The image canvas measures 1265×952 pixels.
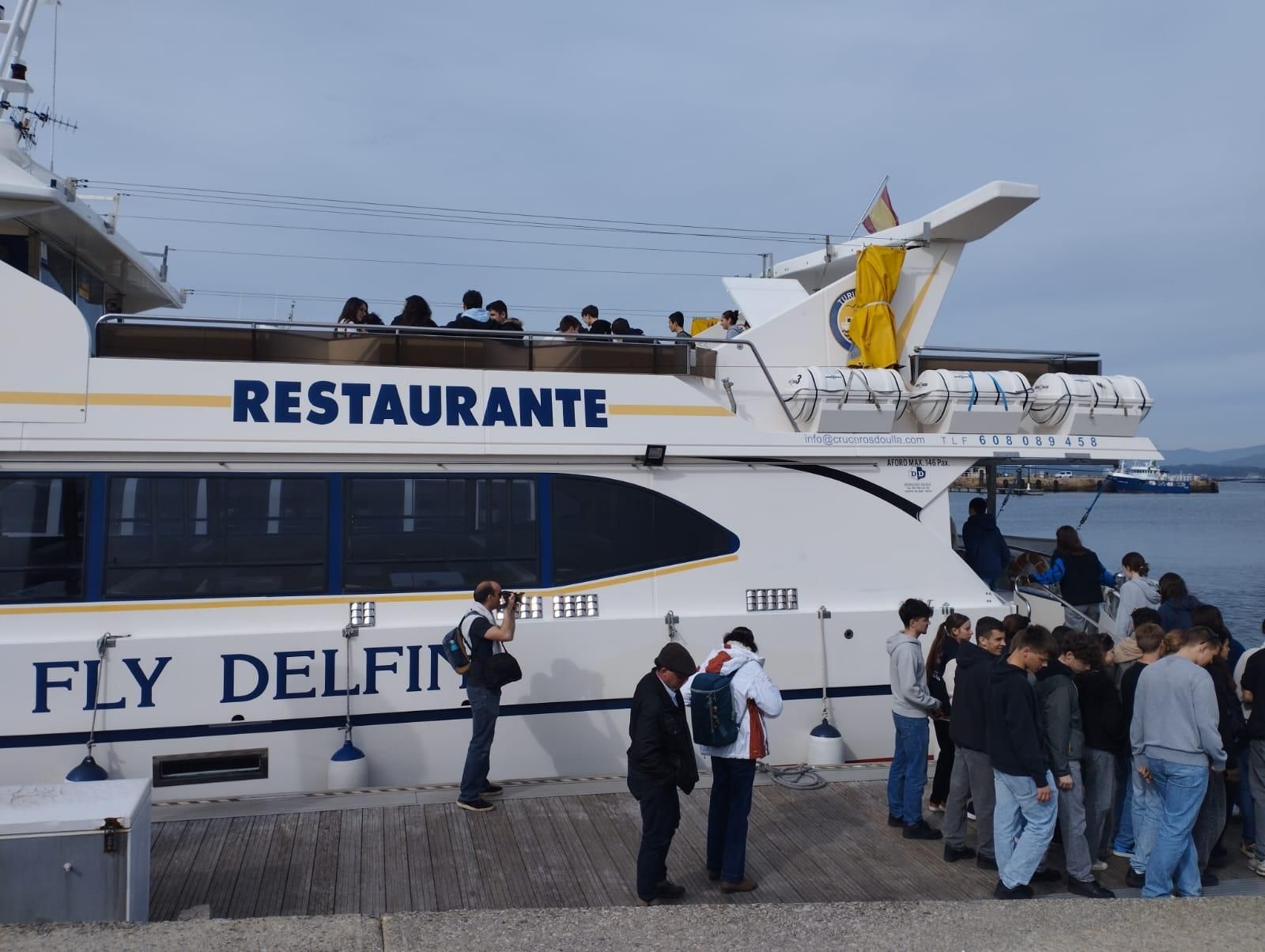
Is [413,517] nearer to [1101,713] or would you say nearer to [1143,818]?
[1101,713]

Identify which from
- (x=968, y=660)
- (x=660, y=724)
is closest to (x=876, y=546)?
(x=968, y=660)

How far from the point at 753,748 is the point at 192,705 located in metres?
3.51

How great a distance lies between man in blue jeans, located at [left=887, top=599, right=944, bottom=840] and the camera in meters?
5.66

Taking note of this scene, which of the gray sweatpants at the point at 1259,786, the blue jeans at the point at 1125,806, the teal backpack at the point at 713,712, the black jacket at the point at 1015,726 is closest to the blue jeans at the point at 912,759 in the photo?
the black jacket at the point at 1015,726

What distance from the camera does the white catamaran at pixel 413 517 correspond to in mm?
6082

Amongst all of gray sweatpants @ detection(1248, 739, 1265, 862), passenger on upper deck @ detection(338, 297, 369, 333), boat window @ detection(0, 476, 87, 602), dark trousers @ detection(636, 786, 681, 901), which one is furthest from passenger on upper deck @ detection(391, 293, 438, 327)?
gray sweatpants @ detection(1248, 739, 1265, 862)

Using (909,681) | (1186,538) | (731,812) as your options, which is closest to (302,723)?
(731,812)

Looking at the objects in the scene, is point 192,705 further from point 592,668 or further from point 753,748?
point 753,748

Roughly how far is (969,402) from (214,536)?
5.58 meters

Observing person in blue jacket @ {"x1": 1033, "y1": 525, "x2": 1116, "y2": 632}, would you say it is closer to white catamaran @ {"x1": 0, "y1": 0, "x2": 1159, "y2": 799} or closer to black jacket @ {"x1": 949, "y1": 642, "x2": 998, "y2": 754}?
white catamaran @ {"x1": 0, "y1": 0, "x2": 1159, "y2": 799}

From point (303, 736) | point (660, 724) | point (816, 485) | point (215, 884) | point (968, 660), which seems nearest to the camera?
point (660, 724)

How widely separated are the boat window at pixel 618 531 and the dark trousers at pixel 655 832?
2.47 meters

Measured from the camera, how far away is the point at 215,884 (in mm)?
4898

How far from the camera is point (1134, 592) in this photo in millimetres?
7430
